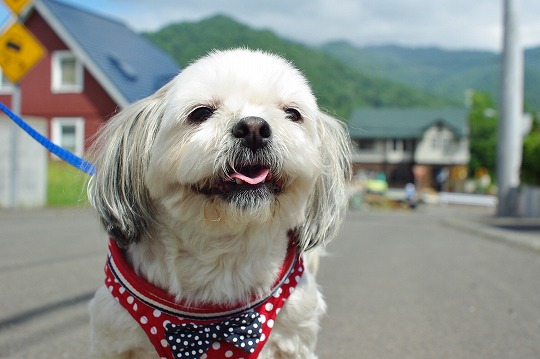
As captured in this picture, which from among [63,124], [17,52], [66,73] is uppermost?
[66,73]

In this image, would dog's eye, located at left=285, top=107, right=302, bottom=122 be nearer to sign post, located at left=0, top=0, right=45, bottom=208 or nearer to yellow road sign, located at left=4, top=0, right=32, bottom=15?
yellow road sign, located at left=4, top=0, right=32, bottom=15

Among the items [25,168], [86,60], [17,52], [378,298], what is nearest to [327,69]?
[86,60]

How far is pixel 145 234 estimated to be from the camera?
2.44 metres

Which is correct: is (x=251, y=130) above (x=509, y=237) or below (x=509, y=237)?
above

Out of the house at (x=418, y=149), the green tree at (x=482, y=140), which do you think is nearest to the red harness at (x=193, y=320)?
the house at (x=418, y=149)

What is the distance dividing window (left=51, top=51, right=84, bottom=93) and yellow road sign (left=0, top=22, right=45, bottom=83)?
10.9 m

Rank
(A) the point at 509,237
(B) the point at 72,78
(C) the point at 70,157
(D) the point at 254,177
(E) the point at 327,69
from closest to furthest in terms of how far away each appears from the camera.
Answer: (D) the point at 254,177 < (C) the point at 70,157 < (A) the point at 509,237 < (B) the point at 72,78 < (E) the point at 327,69

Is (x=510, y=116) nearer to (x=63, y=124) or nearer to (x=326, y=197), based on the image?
(x=63, y=124)

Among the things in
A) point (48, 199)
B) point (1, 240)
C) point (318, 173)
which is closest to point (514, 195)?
point (48, 199)

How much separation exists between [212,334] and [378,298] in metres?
3.27

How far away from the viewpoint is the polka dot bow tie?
Answer: 7.82ft

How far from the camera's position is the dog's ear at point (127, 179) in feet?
7.83

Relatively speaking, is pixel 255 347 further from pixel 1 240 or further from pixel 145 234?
pixel 1 240

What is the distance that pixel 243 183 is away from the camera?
2271mm
